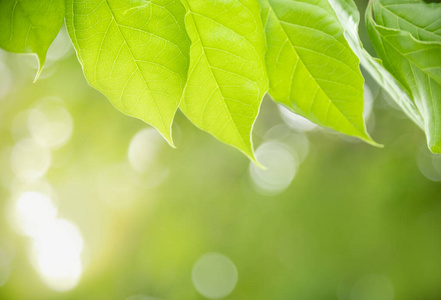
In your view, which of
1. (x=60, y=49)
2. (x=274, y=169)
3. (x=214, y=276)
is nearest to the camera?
(x=60, y=49)

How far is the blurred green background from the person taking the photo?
460 centimetres

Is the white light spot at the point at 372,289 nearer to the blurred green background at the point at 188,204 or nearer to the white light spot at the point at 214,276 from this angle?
the blurred green background at the point at 188,204

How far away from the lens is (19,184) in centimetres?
516

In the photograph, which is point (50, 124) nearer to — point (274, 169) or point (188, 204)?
point (188, 204)

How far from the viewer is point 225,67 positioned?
510 millimetres

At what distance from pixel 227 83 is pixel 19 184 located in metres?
5.18

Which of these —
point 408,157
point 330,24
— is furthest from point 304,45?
point 408,157

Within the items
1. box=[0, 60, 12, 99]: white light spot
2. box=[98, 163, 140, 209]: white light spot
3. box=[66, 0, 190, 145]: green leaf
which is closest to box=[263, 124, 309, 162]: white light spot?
box=[98, 163, 140, 209]: white light spot

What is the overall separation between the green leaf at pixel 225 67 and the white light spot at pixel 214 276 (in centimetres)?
475

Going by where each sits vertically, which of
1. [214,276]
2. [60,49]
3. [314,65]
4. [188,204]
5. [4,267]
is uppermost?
[314,65]

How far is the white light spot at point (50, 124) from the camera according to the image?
5.07 metres

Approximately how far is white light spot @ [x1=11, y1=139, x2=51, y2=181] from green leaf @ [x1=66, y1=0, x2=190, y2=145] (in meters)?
5.01

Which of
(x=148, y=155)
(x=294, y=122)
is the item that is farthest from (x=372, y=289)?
(x=148, y=155)

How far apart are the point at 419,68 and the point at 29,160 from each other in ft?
17.3
